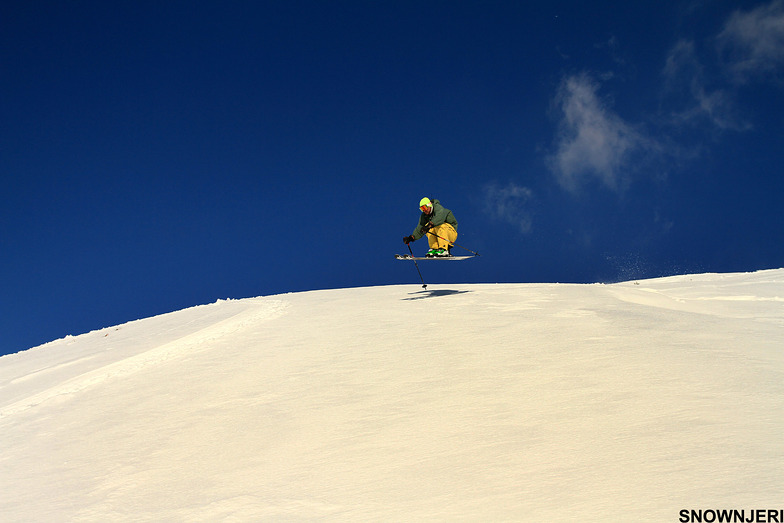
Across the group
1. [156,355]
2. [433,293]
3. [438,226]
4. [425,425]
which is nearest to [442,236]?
[438,226]

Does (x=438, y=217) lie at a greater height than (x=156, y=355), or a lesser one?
greater

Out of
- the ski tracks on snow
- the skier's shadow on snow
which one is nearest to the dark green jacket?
the skier's shadow on snow

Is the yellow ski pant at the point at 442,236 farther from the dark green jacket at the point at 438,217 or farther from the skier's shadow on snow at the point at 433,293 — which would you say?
the skier's shadow on snow at the point at 433,293

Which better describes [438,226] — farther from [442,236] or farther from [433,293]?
[433,293]

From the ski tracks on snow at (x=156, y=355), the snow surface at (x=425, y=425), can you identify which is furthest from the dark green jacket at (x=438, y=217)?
the snow surface at (x=425, y=425)

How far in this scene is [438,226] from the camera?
10.5 m

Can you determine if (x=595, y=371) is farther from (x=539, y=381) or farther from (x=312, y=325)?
(x=312, y=325)

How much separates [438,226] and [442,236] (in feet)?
0.75

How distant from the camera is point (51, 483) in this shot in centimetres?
314

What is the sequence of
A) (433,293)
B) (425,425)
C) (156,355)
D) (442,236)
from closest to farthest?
1. (425,425)
2. (156,355)
3. (442,236)
4. (433,293)

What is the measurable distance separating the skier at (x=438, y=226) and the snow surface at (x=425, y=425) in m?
3.96

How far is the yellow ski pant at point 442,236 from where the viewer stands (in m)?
10.5

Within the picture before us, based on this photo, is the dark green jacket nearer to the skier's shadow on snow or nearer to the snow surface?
the skier's shadow on snow

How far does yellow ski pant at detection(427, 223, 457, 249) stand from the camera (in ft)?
34.6
